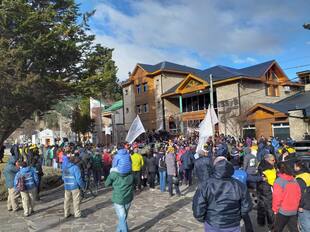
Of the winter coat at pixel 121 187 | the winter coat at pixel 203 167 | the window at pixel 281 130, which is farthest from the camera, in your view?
the window at pixel 281 130

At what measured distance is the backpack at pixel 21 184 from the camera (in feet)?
37.5

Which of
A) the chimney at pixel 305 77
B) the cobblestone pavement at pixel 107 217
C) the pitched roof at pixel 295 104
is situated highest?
the chimney at pixel 305 77

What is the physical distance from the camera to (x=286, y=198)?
644cm

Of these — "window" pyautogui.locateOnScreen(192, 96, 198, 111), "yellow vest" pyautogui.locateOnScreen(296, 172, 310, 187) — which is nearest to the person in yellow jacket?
"yellow vest" pyautogui.locateOnScreen(296, 172, 310, 187)

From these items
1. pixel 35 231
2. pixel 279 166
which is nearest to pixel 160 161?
pixel 35 231

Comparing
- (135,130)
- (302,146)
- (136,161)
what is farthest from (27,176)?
(302,146)

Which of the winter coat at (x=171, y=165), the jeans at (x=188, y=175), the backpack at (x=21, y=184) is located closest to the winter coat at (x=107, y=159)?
the jeans at (x=188, y=175)

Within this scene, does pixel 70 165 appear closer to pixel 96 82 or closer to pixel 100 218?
pixel 100 218

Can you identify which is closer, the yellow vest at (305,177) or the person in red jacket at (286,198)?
the person in red jacket at (286,198)

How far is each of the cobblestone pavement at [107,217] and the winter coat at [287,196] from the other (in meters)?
3.03

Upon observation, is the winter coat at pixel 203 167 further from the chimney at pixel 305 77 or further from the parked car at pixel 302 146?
the chimney at pixel 305 77

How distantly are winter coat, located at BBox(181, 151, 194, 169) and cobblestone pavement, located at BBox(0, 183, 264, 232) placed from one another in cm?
130

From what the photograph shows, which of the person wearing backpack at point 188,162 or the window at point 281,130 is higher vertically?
the window at point 281,130

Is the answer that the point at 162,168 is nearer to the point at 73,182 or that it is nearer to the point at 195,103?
the point at 73,182
